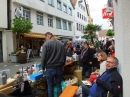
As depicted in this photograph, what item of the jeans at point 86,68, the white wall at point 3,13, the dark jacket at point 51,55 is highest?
the white wall at point 3,13

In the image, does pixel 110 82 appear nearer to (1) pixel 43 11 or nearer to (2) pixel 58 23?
(1) pixel 43 11

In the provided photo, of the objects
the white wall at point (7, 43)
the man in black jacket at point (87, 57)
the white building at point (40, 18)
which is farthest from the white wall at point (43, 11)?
the man in black jacket at point (87, 57)

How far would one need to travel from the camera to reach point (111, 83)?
10.1 ft

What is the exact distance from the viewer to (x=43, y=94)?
210 inches

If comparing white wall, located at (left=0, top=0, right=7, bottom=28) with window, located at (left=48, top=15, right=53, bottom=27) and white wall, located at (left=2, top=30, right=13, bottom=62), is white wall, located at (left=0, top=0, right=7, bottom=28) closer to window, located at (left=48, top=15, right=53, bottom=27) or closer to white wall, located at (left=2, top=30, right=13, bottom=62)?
white wall, located at (left=2, top=30, right=13, bottom=62)

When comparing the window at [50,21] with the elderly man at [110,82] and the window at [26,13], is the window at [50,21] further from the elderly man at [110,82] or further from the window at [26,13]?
the elderly man at [110,82]

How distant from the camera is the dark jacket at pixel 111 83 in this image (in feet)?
9.79

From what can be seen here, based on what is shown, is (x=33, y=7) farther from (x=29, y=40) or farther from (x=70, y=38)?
(x=70, y=38)

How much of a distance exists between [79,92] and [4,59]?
13.7 meters

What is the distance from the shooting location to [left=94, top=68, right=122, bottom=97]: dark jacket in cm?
298

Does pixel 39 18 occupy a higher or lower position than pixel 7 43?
higher

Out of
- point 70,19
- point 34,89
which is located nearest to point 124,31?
point 34,89

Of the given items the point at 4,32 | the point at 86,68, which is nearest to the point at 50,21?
the point at 4,32

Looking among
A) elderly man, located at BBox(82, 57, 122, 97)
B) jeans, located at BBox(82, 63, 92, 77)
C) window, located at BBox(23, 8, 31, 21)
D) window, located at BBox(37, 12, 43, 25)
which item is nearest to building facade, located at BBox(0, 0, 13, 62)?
window, located at BBox(23, 8, 31, 21)
